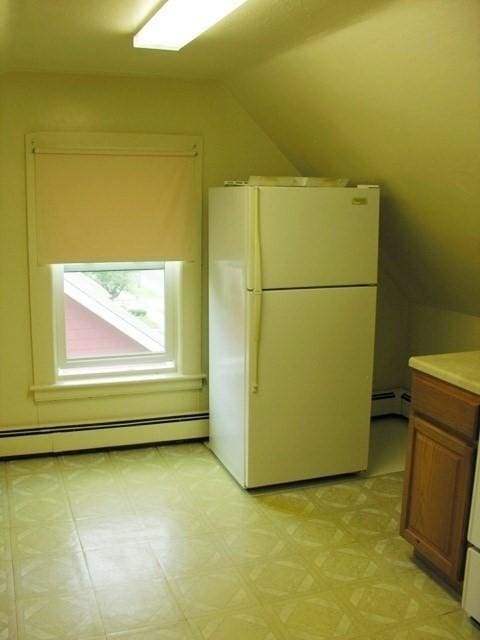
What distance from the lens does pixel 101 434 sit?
12.7 ft

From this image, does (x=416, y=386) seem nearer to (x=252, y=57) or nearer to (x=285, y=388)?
(x=285, y=388)

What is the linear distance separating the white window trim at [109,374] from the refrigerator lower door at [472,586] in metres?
2.00

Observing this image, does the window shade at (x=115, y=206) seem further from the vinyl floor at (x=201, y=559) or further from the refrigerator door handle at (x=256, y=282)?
the vinyl floor at (x=201, y=559)

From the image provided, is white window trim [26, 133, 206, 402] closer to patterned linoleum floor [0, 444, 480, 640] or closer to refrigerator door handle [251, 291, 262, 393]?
patterned linoleum floor [0, 444, 480, 640]

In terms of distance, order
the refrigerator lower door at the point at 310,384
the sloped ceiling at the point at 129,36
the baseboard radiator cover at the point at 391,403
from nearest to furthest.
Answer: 1. the sloped ceiling at the point at 129,36
2. the refrigerator lower door at the point at 310,384
3. the baseboard radiator cover at the point at 391,403

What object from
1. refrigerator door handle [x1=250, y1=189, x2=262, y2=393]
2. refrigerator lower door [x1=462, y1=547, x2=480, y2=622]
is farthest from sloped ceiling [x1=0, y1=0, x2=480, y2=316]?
refrigerator lower door [x1=462, y1=547, x2=480, y2=622]

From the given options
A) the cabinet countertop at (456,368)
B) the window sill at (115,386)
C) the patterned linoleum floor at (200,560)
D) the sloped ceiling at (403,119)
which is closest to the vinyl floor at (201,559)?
the patterned linoleum floor at (200,560)

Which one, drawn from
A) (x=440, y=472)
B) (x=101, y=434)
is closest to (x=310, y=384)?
(x=440, y=472)

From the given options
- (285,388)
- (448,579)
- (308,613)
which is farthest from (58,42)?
(448,579)

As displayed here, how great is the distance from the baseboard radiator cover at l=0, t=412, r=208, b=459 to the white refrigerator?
513 millimetres

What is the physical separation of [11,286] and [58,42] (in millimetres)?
1338

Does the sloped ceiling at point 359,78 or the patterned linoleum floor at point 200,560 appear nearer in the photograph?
the sloped ceiling at point 359,78

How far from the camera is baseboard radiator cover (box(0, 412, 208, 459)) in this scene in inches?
146

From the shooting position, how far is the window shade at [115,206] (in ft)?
11.6
